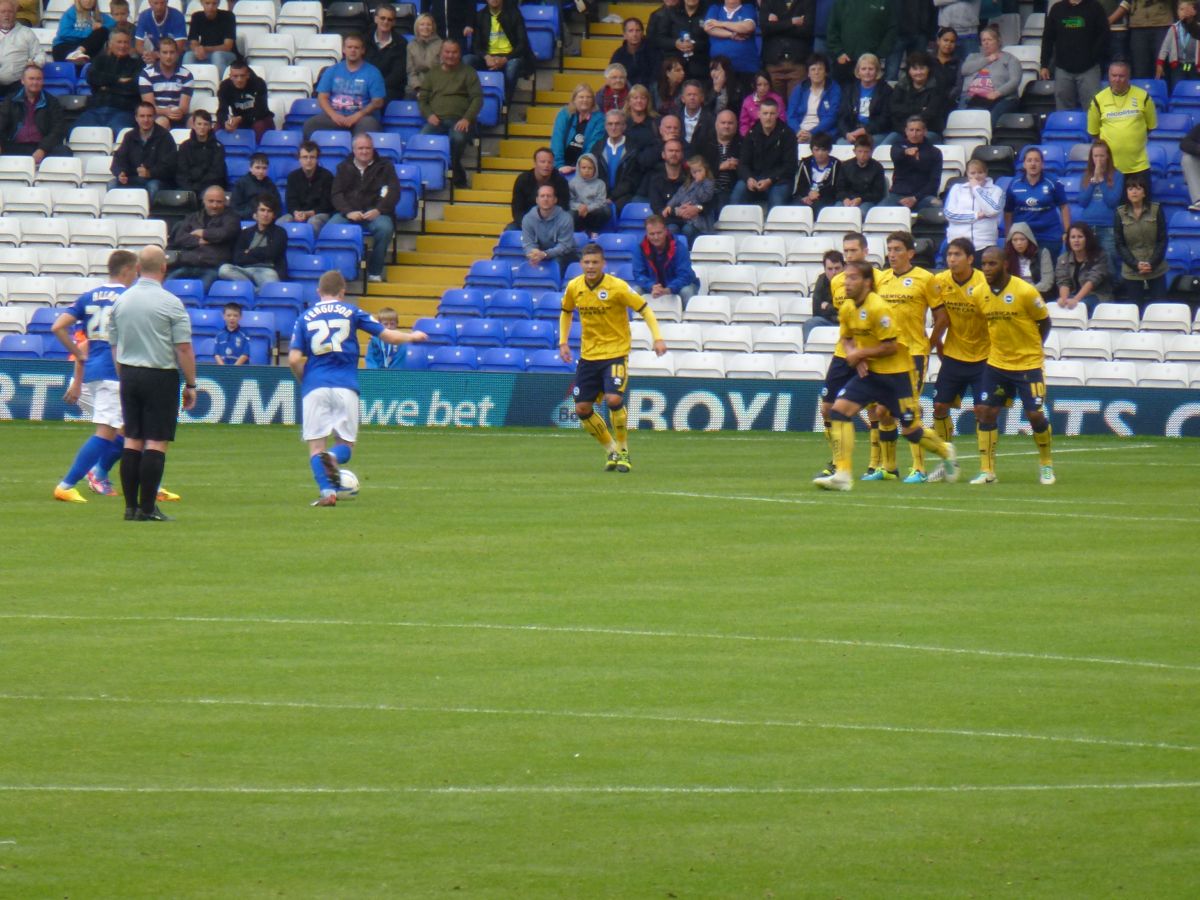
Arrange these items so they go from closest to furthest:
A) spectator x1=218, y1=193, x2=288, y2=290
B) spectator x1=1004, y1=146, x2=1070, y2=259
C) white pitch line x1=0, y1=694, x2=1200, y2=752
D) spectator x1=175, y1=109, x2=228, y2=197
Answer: white pitch line x1=0, y1=694, x2=1200, y2=752 < spectator x1=1004, y1=146, x2=1070, y2=259 < spectator x1=218, y1=193, x2=288, y2=290 < spectator x1=175, y1=109, x2=228, y2=197

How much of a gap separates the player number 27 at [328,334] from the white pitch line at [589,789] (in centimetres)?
913

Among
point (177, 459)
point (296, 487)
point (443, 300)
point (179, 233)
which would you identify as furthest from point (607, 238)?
point (296, 487)

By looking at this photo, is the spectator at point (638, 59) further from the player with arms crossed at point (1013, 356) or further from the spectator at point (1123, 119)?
the player with arms crossed at point (1013, 356)

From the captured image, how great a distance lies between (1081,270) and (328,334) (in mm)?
13234

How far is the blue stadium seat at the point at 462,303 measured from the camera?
28.5m

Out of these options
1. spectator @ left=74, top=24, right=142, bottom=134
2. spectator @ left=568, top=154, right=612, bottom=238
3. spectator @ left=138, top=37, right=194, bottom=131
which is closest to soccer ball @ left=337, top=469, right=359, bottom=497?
spectator @ left=568, top=154, right=612, bottom=238

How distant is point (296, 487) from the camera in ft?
61.3

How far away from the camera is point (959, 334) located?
65.8 ft

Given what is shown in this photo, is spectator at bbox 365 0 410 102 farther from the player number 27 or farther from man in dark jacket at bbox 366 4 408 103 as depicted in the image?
the player number 27

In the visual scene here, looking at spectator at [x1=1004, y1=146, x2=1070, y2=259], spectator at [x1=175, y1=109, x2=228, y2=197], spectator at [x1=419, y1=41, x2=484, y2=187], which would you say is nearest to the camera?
spectator at [x1=1004, y1=146, x2=1070, y2=259]

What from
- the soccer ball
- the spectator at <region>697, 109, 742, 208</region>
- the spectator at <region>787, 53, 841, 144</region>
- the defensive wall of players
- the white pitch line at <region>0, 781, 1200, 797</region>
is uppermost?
the spectator at <region>787, 53, 841, 144</region>

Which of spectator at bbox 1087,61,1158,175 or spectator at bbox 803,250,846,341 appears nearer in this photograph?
spectator at bbox 803,250,846,341

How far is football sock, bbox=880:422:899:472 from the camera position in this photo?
63.5 feet

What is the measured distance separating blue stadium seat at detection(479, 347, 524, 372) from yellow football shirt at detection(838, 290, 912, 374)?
927cm
